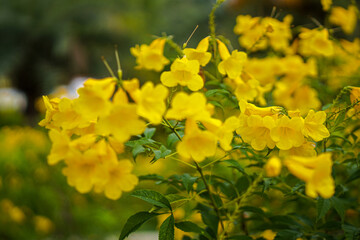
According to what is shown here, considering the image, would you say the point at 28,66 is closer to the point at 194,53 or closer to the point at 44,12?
the point at 44,12

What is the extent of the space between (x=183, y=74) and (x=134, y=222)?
1.25 ft

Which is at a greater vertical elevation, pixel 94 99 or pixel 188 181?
pixel 94 99

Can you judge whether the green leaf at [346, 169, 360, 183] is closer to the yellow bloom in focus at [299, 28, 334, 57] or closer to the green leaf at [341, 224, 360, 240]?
the green leaf at [341, 224, 360, 240]

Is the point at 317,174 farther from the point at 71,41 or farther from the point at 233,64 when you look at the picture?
the point at 71,41

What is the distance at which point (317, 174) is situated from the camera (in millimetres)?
657

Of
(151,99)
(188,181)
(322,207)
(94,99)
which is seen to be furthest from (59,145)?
(322,207)

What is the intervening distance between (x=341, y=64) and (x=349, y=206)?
1.28 metres

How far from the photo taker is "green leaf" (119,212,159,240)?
84 cm

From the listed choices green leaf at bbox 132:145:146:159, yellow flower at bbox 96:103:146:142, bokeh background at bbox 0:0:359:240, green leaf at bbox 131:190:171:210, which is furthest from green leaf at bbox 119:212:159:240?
bokeh background at bbox 0:0:359:240

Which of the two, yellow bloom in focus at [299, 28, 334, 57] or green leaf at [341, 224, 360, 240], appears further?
yellow bloom in focus at [299, 28, 334, 57]

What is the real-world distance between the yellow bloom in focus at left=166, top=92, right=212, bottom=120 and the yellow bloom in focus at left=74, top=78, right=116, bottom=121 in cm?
13

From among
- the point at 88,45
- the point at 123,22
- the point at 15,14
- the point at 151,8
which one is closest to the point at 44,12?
the point at 15,14

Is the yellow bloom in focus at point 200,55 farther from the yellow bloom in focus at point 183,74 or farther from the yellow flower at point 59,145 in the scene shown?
the yellow flower at point 59,145

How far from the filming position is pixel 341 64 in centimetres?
218
